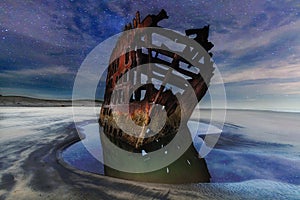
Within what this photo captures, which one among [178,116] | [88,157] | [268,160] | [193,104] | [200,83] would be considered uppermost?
[200,83]

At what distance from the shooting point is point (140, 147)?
20.2 feet

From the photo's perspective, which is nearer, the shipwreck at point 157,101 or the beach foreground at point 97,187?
the beach foreground at point 97,187

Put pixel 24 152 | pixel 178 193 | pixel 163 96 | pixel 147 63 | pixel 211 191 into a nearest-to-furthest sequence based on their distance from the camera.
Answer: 1. pixel 178 193
2. pixel 211 191
3. pixel 24 152
4. pixel 163 96
5. pixel 147 63

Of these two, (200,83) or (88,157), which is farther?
(200,83)

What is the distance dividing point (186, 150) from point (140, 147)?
66.3 inches

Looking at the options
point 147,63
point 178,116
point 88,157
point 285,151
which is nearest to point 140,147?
point 88,157

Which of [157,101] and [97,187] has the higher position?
[157,101]

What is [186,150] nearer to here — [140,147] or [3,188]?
[140,147]

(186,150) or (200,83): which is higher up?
(200,83)

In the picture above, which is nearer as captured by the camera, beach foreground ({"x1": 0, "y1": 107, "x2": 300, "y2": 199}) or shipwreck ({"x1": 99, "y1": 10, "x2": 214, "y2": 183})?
beach foreground ({"x1": 0, "y1": 107, "x2": 300, "y2": 199})

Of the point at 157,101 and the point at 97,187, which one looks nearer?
the point at 97,187

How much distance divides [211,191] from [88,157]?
3.56 metres

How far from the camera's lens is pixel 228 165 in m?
4.88

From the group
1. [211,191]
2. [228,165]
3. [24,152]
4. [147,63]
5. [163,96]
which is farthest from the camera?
[147,63]
